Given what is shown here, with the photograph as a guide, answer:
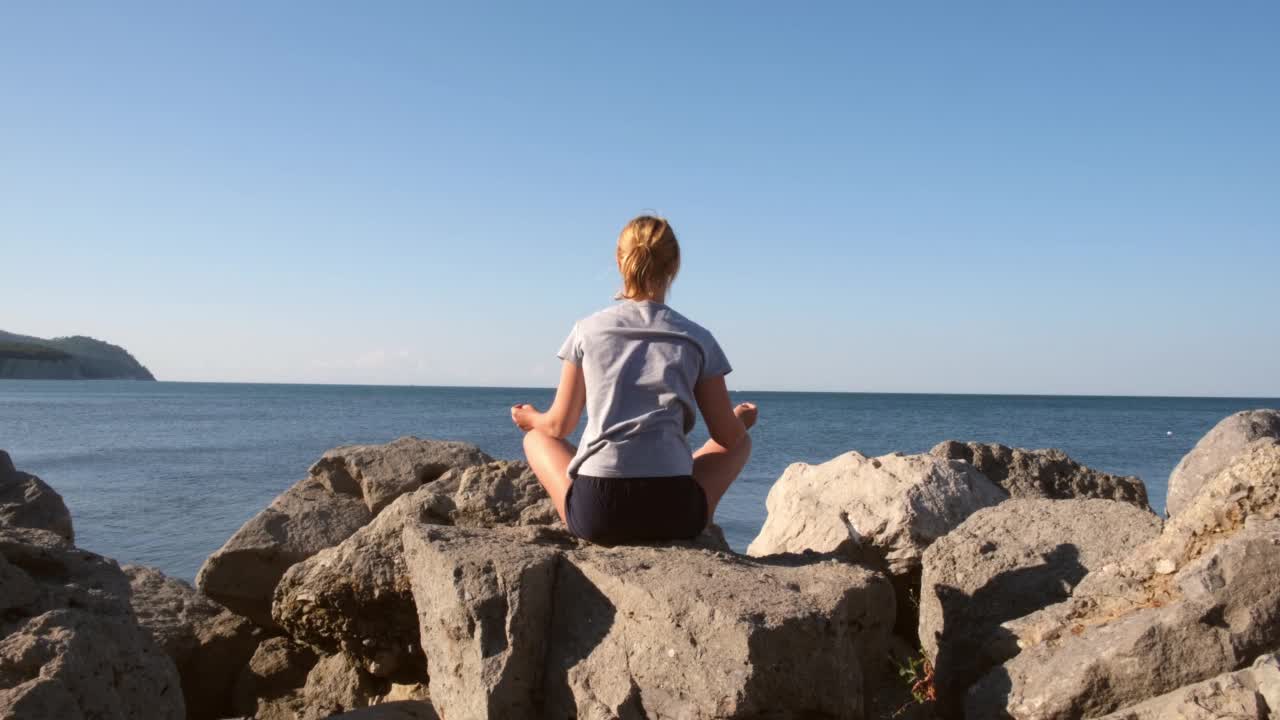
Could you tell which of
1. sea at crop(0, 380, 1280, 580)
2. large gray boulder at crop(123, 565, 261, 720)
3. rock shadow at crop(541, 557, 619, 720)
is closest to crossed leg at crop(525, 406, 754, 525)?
rock shadow at crop(541, 557, 619, 720)

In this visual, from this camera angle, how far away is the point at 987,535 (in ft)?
14.6

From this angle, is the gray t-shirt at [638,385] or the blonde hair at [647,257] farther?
the blonde hair at [647,257]

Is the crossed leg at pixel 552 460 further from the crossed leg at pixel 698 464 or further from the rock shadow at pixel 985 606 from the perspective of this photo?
the rock shadow at pixel 985 606

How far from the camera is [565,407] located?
160 inches

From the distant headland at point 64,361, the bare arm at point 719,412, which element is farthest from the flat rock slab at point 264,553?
the distant headland at point 64,361

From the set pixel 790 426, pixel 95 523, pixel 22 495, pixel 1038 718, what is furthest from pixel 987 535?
pixel 790 426

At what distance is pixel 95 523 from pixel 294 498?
7.98 m

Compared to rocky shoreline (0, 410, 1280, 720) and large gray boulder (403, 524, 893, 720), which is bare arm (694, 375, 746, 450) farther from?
large gray boulder (403, 524, 893, 720)

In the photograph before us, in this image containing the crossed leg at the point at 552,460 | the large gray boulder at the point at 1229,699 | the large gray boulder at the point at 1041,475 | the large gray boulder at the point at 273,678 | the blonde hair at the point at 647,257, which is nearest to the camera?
the large gray boulder at the point at 1229,699

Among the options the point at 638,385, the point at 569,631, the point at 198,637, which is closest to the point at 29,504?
the point at 198,637

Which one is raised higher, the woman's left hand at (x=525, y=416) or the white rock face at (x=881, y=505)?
the woman's left hand at (x=525, y=416)

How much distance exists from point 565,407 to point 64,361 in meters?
145

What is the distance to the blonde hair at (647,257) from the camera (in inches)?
156

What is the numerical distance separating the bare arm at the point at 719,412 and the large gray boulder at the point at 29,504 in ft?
11.5
